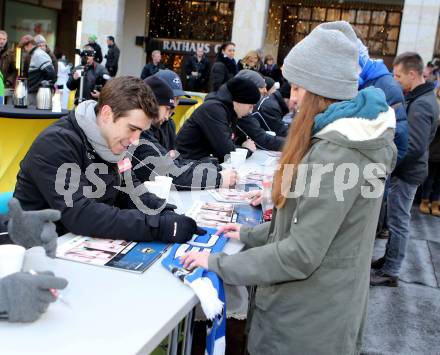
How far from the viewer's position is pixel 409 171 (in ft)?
15.3

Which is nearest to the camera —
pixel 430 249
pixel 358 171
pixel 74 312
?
pixel 74 312

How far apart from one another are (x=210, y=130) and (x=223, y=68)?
6548 millimetres

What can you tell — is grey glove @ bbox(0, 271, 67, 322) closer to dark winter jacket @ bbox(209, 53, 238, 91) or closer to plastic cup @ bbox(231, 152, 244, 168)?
plastic cup @ bbox(231, 152, 244, 168)

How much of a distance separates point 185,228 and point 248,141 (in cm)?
305

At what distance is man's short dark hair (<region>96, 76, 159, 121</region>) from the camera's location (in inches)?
92.7

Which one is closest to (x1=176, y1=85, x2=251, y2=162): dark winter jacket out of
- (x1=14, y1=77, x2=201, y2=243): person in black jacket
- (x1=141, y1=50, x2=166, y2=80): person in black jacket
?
(x1=14, y1=77, x2=201, y2=243): person in black jacket

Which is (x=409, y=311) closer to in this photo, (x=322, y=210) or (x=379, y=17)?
(x=322, y=210)

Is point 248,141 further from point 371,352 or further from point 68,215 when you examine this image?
point 68,215

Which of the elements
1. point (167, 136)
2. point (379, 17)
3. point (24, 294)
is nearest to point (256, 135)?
point (167, 136)

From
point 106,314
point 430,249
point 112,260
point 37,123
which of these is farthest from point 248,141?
point 106,314

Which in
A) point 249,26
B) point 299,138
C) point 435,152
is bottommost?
point 435,152

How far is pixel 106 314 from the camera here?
5.20 feet

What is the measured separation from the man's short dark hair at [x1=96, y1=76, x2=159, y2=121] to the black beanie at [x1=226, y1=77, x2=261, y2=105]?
87.9 inches

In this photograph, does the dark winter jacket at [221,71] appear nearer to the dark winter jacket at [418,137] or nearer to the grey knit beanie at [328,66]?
the dark winter jacket at [418,137]
